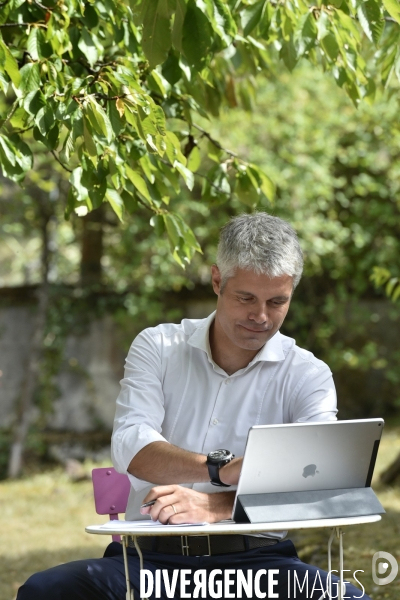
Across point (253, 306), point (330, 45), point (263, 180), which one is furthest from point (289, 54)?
point (253, 306)

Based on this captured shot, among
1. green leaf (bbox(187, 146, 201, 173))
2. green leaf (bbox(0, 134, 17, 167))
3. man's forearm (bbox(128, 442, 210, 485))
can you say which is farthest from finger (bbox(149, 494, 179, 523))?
green leaf (bbox(187, 146, 201, 173))

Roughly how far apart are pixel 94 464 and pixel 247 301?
6.18 meters

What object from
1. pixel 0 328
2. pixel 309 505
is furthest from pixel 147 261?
pixel 309 505

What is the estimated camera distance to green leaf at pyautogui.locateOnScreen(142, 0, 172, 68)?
94.8 inches

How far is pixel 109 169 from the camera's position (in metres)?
2.91

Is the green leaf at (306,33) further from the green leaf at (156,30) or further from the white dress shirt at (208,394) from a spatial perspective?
the white dress shirt at (208,394)

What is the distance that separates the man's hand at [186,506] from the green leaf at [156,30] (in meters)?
1.30

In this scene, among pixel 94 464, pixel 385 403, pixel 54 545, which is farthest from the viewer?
pixel 385 403

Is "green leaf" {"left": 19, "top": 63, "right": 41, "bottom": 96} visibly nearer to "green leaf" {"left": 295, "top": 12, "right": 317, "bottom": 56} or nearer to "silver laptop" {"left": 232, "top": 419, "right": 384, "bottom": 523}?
"green leaf" {"left": 295, "top": 12, "right": 317, "bottom": 56}

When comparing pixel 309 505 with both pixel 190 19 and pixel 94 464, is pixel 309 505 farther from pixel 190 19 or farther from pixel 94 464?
pixel 94 464

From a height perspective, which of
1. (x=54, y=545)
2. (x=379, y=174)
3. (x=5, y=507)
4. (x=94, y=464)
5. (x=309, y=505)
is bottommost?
(x=94, y=464)

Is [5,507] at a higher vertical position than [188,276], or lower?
lower

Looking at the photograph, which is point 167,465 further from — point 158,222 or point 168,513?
point 158,222

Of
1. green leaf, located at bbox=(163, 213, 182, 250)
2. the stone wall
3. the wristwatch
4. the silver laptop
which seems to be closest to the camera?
the silver laptop
